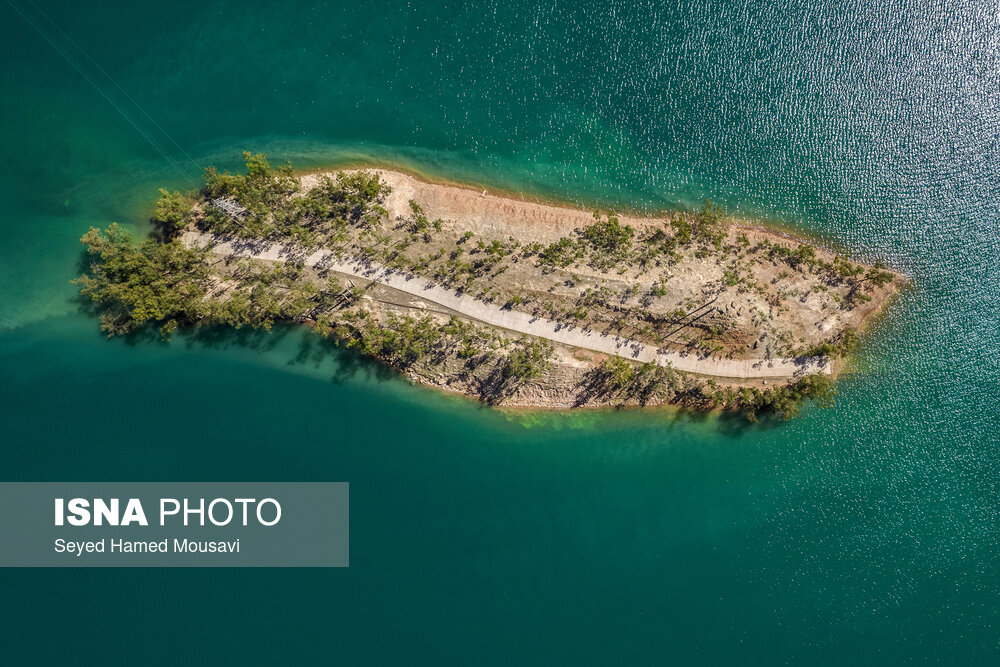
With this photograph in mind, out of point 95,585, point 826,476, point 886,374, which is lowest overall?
point 95,585

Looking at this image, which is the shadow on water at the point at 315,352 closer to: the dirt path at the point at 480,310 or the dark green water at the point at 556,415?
the dark green water at the point at 556,415

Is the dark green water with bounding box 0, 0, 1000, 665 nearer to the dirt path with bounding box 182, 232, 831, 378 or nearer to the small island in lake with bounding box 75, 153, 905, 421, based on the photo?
the small island in lake with bounding box 75, 153, 905, 421

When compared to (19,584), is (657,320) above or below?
above

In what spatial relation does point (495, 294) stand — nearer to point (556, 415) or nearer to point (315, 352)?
point (556, 415)

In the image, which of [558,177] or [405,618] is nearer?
[405,618]

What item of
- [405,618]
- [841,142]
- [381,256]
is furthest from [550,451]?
[841,142]

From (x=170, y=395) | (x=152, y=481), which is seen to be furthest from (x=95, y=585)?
(x=170, y=395)

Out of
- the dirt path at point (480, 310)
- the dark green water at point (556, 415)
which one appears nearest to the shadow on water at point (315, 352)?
the dark green water at point (556, 415)

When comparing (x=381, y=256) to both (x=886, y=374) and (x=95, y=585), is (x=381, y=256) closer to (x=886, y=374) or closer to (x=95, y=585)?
(x=95, y=585)
